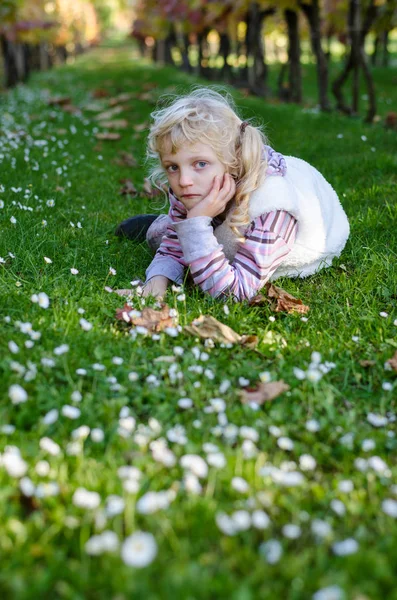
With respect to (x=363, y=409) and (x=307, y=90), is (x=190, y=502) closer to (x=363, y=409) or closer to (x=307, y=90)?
(x=363, y=409)

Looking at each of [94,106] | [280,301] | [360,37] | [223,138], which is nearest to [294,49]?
[360,37]

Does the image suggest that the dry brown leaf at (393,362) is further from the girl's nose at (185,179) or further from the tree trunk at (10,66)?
the tree trunk at (10,66)

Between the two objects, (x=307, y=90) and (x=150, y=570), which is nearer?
(x=150, y=570)

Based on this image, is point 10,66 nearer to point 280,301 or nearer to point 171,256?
point 171,256

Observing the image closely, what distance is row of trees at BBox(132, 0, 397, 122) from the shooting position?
10461mm

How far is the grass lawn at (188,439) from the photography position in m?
1.73

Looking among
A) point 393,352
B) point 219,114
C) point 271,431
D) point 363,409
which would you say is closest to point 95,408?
point 271,431

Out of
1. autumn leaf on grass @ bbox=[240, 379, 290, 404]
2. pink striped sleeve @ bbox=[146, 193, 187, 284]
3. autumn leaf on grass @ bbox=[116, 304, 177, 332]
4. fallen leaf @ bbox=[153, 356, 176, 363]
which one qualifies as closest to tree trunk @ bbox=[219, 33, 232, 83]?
pink striped sleeve @ bbox=[146, 193, 187, 284]

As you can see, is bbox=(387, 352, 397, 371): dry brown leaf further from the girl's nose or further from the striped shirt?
the girl's nose

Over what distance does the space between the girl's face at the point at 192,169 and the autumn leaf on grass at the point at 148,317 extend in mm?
768

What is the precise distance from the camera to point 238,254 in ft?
12.3

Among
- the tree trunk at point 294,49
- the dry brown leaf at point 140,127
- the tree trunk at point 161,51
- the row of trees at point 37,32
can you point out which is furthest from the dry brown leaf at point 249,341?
the tree trunk at point 161,51

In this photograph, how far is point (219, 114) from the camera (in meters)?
3.71

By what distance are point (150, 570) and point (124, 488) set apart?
0.36 m
